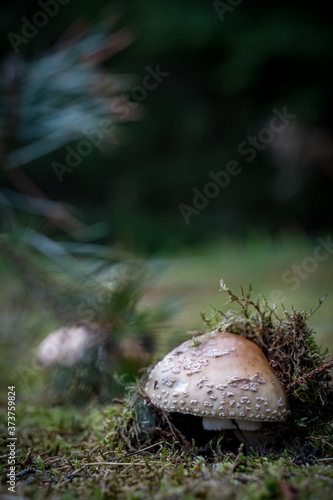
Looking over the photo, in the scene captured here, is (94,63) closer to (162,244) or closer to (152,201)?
(162,244)

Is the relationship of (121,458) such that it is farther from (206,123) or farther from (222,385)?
(206,123)

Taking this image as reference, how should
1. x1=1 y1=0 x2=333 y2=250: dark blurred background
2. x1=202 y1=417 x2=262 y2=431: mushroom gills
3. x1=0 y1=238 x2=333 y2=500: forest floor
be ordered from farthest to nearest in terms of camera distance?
x1=1 y1=0 x2=333 y2=250: dark blurred background → x1=202 y1=417 x2=262 y2=431: mushroom gills → x1=0 y1=238 x2=333 y2=500: forest floor

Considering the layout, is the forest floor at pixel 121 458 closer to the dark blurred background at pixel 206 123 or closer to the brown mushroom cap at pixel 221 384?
the brown mushroom cap at pixel 221 384

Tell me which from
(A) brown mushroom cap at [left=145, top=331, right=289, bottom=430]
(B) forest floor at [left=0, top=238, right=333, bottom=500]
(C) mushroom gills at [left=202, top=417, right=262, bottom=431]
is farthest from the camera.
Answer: (C) mushroom gills at [left=202, top=417, right=262, bottom=431]

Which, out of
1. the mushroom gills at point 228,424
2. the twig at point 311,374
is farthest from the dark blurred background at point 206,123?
the twig at point 311,374

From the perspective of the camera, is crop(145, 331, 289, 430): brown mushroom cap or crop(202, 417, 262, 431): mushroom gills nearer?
crop(145, 331, 289, 430): brown mushroom cap

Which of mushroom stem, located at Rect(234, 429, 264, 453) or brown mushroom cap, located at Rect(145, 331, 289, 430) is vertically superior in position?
brown mushroom cap, located at Rect(145, 331, 289, 430)

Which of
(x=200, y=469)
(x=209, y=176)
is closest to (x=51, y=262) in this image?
(x=200, y=469)

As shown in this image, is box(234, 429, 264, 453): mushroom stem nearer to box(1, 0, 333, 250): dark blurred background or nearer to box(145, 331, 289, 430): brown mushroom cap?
box(145, 331, 289, 430): brown mushroom cap

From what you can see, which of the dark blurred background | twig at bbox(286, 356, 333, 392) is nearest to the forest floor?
twig at bbox(286, 356, 333, 392)
